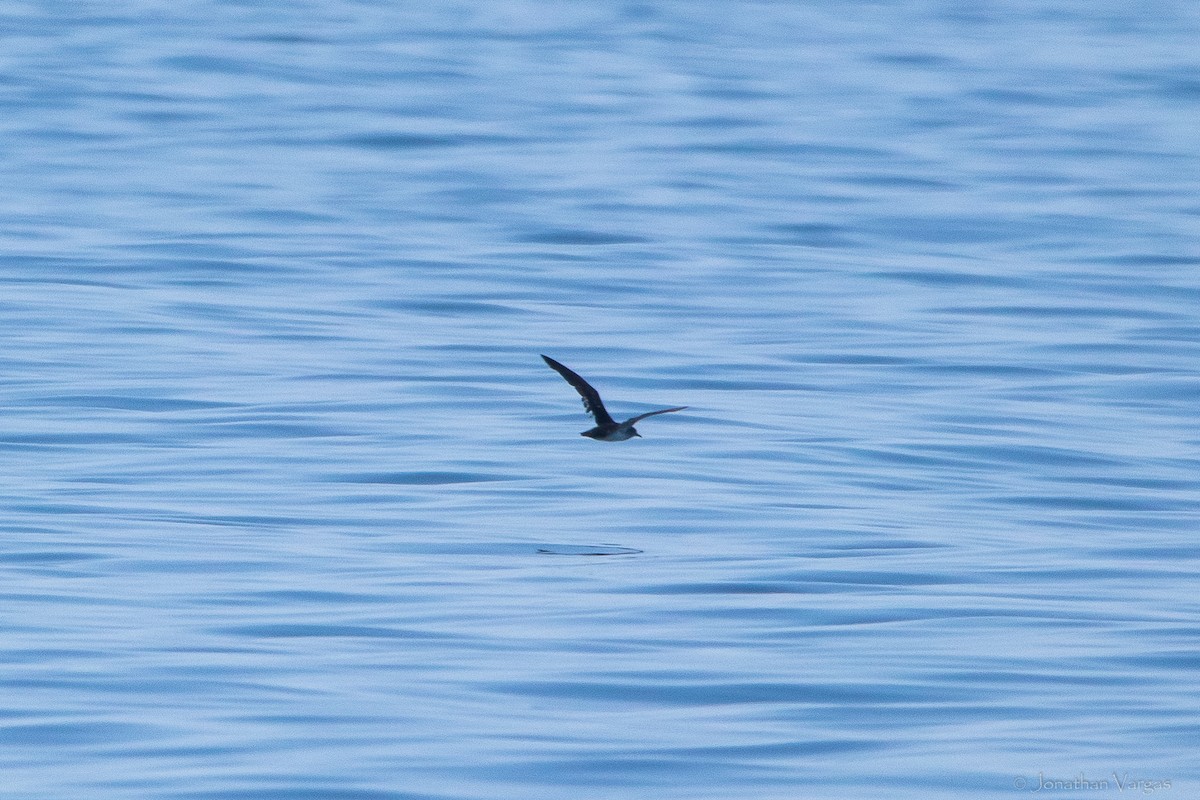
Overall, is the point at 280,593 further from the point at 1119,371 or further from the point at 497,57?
the point at 497,57

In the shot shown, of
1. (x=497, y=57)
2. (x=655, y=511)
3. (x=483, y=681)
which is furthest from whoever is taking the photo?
(x=497, y=57)

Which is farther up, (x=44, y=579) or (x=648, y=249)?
(x=44, y=579)

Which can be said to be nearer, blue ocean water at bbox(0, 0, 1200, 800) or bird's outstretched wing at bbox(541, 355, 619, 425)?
blue ocean water at bbox(0, 0, 1200, 800)

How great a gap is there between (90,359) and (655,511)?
650 centimetres

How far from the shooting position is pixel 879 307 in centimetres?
2169

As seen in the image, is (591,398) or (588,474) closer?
(591,398)

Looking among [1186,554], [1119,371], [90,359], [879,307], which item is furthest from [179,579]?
[879,307]

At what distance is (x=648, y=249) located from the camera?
85.9 feet

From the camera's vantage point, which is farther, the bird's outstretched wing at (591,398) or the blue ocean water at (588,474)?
the bird's outstretched wing at (591,398)

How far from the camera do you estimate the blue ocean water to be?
8.34 meters

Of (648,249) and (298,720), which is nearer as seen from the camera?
(298,720)

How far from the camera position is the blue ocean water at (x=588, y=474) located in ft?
27.3

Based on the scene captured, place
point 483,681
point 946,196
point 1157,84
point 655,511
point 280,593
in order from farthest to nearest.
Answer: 1. point 1157,84
2. point 946,196
3. point 655,511
4. point 280,593
5. point 483,681

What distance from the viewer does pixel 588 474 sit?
14359mm
